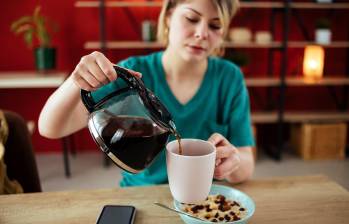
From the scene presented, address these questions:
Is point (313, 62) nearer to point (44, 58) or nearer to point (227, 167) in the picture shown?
point (44, 58)

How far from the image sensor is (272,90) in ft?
11.7

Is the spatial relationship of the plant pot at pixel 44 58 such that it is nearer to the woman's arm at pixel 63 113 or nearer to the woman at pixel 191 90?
the woman at pixel 191 90

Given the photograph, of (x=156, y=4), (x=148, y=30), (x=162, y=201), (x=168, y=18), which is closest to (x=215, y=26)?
(x=168, y=18)

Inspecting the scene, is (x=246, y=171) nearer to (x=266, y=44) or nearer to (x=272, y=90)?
(x=266, y=44)

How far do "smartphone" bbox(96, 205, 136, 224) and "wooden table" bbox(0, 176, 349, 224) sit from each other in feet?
0.07

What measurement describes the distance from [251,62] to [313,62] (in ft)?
1.89

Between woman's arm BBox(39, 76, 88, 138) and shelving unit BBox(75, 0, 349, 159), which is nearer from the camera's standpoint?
woman's arm BBox(39, 76, 88, 138)

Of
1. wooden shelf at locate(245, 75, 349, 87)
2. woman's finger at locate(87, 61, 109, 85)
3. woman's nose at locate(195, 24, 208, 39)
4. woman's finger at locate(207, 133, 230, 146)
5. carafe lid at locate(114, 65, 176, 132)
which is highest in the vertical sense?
woman's nose at locate(195, 24, 208, 39)

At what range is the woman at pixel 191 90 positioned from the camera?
3.37 feet

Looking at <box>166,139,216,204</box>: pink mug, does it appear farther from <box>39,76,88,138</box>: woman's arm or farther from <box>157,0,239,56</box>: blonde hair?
<box>157,0,239,56</box>: blonde hair

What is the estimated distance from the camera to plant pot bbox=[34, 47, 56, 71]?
285cm

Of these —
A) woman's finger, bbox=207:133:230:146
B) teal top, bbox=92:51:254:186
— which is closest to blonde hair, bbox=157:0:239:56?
teal top, bbox=92:51:254:186

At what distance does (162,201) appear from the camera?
34.0 inches

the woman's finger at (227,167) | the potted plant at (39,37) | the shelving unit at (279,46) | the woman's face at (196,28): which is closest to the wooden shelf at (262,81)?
the shelving unit at (279,46)
